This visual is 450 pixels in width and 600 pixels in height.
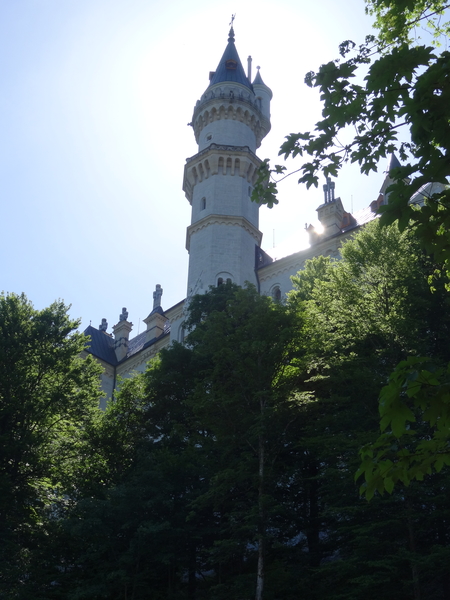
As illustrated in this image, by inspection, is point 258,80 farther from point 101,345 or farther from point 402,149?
point 402,149

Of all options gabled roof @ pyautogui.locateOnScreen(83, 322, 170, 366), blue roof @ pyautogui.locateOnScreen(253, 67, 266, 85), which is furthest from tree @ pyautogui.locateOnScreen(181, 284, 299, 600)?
blue roof @ pyautogui.locateOnScreen(253, 67, 266, 85)

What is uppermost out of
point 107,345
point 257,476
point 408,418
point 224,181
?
point 224,181

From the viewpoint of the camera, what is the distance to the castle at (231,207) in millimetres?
43375

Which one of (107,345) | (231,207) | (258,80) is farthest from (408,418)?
(107,345)

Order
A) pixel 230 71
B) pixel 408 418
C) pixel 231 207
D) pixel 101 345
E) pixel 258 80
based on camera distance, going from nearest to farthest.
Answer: pixel 408 418 → pixel 231 207 → pixel 230 71 → pixel 258 80 → pixel 101 345

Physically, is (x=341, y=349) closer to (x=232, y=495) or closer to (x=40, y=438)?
(x=232, y=495)

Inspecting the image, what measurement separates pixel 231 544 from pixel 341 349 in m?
7.87

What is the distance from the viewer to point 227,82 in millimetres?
51188

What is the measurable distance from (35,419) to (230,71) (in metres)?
37.4

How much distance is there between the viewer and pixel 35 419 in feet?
83.3

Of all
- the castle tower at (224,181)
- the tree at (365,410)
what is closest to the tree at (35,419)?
the tree at (365,410)

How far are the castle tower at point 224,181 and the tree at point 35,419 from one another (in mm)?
14738

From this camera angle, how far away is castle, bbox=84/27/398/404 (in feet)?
142

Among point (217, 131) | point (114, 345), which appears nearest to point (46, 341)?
point (217, 131)
